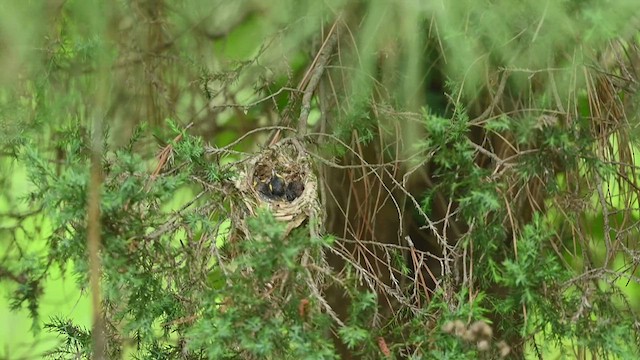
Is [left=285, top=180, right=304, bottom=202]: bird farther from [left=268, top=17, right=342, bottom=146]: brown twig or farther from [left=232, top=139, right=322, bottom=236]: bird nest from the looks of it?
[left=268, top=17, right=342, bottom=146]: brown twig

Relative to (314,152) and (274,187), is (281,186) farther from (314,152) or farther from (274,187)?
(314,152)

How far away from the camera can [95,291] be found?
3.73 ft

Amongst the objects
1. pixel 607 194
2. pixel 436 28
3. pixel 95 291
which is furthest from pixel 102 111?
pixel 607 194

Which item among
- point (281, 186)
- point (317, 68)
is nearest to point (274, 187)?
point (281, 186)

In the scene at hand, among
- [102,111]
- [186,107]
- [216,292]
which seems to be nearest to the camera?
[216,292]

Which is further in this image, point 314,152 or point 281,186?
point 314,152

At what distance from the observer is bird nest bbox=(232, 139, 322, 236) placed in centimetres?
122

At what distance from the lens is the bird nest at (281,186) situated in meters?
1.22

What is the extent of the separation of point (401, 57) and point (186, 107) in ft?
1.62

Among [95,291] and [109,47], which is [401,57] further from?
[95,291]

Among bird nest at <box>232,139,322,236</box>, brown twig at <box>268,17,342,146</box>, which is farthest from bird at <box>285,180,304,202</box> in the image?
brown twig at <box>268,17,342,146</box>

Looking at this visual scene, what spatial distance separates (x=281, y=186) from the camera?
4.21 ft

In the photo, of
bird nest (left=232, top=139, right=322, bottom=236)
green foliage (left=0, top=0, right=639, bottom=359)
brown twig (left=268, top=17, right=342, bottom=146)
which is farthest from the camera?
brown twig (left=268, top=17, right=342, bottom=146)

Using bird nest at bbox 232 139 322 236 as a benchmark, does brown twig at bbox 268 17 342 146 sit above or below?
above
